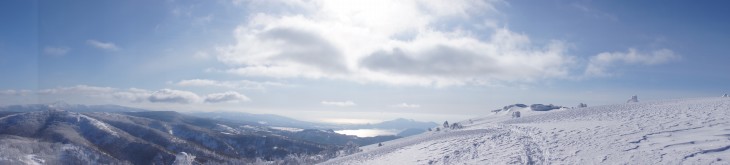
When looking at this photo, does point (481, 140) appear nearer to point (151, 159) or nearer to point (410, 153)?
point (410, 153)

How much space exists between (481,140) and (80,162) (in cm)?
13613

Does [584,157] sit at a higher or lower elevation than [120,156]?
higher

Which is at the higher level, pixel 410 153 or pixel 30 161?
pixel 410 153

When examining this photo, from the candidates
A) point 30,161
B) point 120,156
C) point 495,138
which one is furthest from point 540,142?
point 120,156

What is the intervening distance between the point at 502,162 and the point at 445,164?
17.1 feet

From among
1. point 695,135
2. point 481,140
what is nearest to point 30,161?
point 481,140

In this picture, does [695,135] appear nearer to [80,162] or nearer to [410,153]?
[410,153]

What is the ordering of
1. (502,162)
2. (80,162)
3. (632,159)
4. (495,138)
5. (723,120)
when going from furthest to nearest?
(80,162)
(495,138)
(723,120)
(502,162)
(632,159)

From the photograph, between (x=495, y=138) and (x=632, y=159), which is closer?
(x=632, y=159)

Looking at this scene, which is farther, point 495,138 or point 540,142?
point 495,138

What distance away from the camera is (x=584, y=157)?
83.9ft

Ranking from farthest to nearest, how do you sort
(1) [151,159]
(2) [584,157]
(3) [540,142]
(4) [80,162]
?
(1) [151,159]
(4) [80,162]
(3) [540,142]
(2) [584,157]

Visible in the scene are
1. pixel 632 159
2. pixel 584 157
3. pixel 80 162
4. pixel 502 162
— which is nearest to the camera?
pixel 632 159

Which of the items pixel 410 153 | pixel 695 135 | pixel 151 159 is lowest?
pixel 151 159
